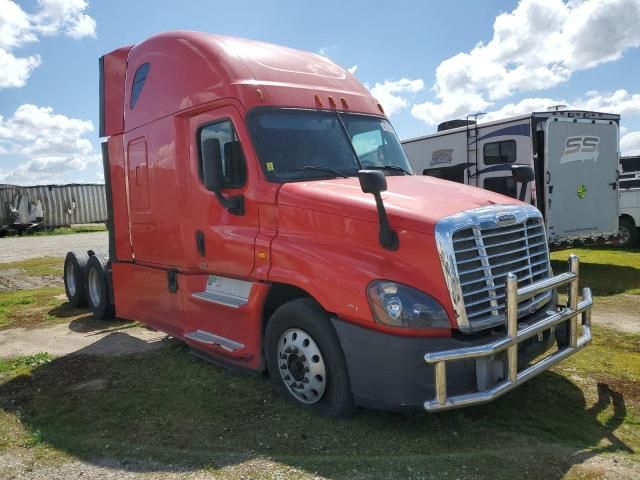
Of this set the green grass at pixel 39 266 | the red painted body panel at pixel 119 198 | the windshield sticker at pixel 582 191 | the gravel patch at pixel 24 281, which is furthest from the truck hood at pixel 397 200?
the green grass at pixel 39 266

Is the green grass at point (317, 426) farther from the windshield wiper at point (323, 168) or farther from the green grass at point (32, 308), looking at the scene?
the green grass at point (32, 308)

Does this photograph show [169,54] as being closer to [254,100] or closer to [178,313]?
[254,100]

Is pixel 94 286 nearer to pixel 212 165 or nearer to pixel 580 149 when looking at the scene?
pixel 212 165

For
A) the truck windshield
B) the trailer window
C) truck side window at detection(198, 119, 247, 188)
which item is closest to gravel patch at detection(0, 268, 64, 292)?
truck side window at detection(198, 119, 247, 188)

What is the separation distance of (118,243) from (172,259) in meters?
1.60

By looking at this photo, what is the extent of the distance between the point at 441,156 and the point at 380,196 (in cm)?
972

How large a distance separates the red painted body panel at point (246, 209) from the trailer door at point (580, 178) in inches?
261

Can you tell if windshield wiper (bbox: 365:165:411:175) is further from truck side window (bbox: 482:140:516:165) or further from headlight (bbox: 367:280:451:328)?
truck side window (bbox: 482:140:516:165)

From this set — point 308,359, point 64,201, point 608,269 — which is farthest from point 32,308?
point 64,201

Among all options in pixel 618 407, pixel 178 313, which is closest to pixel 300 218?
pixel 178 313

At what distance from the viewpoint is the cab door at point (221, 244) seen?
4953 mm

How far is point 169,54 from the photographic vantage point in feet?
19.3

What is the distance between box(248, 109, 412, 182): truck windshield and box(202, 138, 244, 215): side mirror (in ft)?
1.21

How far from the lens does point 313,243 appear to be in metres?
4.37
